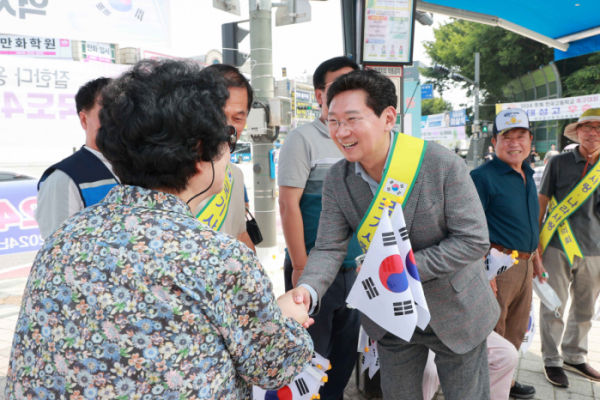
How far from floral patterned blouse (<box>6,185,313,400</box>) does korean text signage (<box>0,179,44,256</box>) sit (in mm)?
6515

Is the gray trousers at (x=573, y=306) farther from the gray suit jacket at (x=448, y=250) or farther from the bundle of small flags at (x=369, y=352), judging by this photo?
the gray suit jacket at (x=448, y=250)

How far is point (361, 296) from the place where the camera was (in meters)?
1.83

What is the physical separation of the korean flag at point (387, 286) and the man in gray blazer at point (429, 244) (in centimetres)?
15

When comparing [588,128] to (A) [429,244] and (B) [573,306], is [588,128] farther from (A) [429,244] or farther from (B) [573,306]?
(A) [429,244]

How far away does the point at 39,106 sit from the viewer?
522 centimetres

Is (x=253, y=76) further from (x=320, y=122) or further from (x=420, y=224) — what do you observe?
(x=420, y=224)

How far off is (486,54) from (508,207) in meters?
29.6

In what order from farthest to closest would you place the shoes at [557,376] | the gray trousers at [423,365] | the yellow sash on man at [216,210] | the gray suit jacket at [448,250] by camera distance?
1. the shoes at [557,376]
2. the yellow sash on man at [216,210]
3. the gray trousers at [423,365]
4. the gray suit jacket at [448,250]

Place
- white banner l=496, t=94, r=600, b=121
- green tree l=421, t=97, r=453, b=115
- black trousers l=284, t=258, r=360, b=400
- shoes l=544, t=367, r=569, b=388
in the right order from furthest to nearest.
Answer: green tree l=421, t=97, r=453, b=115, white banner l=496, t=94, r=600, b=121, shoes l=544, t=367, r=569, b=388, black trousers l=284, t=258, r=360, b=400

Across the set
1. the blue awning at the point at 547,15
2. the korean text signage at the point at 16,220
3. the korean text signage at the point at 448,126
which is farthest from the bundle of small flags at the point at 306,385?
the korean text signage at the point at 448,126

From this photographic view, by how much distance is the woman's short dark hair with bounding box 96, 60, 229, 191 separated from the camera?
107 centimetres

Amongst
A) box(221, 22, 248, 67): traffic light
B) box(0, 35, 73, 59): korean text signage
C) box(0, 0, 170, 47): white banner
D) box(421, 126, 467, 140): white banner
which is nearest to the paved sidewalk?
box(0, 0, 170, 47): white banner

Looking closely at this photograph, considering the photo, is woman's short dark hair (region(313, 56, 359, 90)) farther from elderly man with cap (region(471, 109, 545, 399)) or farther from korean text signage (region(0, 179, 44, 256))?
korean text signage (region(0, 179, 44, 256))

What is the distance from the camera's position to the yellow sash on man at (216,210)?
2.19 meters
